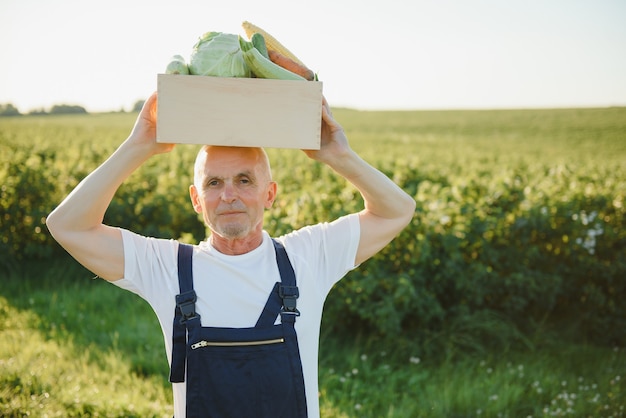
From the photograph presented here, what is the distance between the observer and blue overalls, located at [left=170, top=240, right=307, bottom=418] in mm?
2072

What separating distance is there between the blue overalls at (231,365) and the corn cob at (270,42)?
101cm

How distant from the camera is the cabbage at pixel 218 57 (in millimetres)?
2039

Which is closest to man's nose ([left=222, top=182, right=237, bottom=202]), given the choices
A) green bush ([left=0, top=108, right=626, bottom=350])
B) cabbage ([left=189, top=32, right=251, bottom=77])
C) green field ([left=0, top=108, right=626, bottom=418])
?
cabbage ([left=189, top=32, right=251, bottom=77])

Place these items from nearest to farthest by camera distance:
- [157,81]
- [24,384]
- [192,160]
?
[157,81] → [24,384] → [192,160]

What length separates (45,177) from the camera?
755 centimetres

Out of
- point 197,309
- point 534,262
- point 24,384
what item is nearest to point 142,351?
point 24,384

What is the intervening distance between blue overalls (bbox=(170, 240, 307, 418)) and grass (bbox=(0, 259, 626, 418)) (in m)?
1.98

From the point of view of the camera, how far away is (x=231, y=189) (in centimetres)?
221

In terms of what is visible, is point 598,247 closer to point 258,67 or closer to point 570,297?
point 570,297

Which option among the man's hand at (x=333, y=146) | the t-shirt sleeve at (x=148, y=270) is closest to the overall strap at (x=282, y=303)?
the t-shirt sleeve at (x=148, y=270)

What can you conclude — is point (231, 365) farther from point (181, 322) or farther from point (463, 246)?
point (463, 246)

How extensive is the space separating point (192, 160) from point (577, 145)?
1570 inches

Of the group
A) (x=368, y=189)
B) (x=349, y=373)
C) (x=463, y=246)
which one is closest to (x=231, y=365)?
(x=368, y=189)

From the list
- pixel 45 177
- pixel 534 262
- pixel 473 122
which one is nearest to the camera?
pixel 534 262
